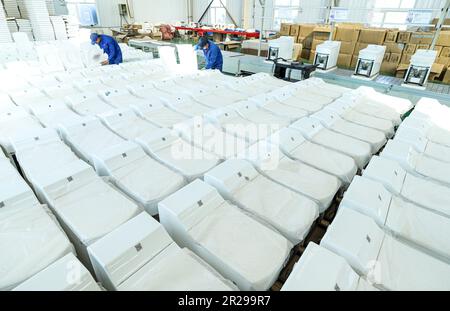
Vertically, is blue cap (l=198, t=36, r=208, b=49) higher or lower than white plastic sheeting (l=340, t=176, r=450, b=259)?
higher

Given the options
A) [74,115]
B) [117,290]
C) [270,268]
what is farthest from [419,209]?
[74,115]

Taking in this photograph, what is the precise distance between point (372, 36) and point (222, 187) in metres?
8.42

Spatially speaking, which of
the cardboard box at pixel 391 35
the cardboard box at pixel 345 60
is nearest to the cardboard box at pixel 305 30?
the cardboard box at pixel 345 60

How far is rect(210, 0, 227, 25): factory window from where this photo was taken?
56.2ft

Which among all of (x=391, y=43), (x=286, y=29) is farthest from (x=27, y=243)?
(x=286, y=29)

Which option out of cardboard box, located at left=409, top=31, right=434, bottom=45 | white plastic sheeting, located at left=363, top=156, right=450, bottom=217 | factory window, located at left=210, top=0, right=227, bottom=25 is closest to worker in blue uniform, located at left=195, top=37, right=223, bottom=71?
white plastic sheeting, located at left=363, top=156, right=450, bottom=217

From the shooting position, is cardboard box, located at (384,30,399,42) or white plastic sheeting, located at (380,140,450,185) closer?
white plastic sheeting, located at (380,140,450,185)

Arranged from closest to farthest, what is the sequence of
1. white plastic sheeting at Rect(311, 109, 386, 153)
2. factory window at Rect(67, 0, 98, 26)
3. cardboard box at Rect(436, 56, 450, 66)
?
white plastic sheeting at Rect(311, 109, 386, 153)
cardboard box at Rect(436, 56, 450, 66)
factory window at Rect(67, 0, 98, 26)

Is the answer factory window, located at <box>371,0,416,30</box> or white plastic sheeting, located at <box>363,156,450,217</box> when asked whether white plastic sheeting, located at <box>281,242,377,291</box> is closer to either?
white plastic sheeting, located at <box>363,156,450,217</box>

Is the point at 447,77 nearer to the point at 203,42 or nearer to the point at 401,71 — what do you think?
the point at 401,71

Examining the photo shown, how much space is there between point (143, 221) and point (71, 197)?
2.39 feet

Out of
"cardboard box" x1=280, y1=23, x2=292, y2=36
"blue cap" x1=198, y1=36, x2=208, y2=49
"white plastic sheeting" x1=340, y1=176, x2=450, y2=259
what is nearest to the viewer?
"white plastic sheeting" x1=340, y1=176, x2=450, y2=259

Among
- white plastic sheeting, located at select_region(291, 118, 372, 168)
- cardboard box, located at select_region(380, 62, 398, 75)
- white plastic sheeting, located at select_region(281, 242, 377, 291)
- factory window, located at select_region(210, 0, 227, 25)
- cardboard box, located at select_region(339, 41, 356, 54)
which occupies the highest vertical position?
factory window, located at select_region(210, 0, 227, 25)

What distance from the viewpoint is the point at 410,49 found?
7.57 metres
